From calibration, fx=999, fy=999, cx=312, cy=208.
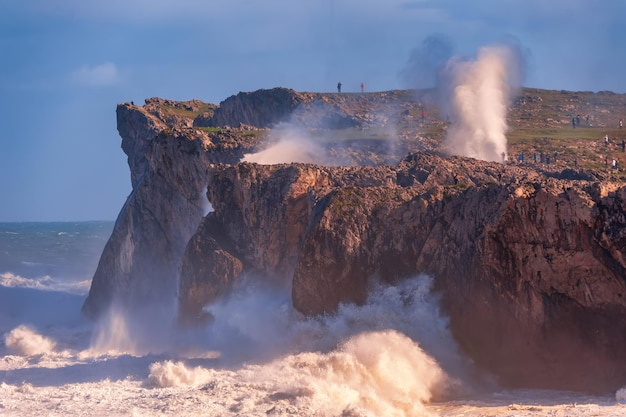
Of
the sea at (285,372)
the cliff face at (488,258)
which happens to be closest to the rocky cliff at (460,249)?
the cliff face at (488,258)

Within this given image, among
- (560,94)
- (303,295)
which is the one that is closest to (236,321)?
(303,295)

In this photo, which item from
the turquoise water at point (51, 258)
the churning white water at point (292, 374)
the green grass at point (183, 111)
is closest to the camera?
the churning white water at point (292, 374)

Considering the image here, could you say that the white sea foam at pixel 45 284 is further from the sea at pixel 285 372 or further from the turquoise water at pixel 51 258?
the sea at pixel 285 372

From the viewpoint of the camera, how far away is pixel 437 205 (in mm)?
28562

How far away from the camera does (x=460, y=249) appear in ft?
88.5

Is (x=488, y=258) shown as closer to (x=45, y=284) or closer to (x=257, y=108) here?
(x=257, y=108)

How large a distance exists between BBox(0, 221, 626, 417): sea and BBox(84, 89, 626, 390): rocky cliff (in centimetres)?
64

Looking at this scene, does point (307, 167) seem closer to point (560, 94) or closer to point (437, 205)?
point (437, 205)

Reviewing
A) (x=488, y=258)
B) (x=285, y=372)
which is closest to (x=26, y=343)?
(x=285, y=372)

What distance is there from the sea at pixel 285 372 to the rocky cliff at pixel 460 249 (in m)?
0.64

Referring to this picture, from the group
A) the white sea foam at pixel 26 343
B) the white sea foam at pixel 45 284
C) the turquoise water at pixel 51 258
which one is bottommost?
the white sea foam at pixel 26 343

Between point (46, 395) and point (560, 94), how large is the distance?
164 feet

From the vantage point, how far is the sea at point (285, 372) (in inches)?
952

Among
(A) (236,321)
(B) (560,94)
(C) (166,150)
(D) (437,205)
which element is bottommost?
(A) (236,321)
